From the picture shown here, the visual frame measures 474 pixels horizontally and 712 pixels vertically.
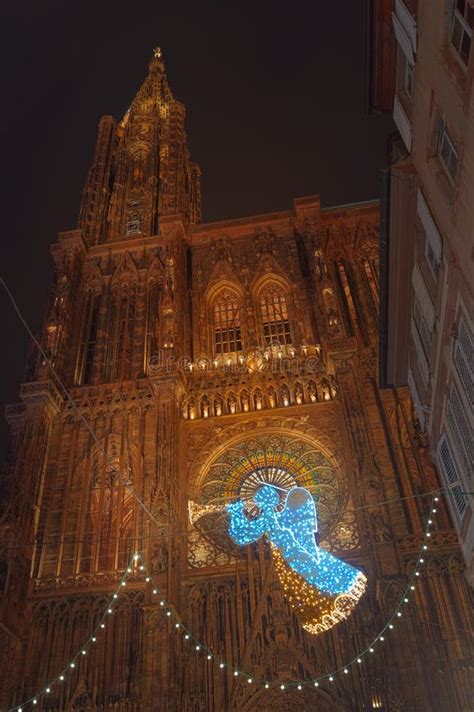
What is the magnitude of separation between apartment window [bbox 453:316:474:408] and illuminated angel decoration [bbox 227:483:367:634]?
6973 mm

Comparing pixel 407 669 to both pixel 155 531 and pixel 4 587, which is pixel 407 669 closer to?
pixel 155 531

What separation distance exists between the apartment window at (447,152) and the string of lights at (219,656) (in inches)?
333

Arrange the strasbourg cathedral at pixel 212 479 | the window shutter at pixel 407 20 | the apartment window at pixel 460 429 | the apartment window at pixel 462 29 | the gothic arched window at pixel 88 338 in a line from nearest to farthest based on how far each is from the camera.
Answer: the apartment window at pixel 462 29, the window shutter at pixel 407 20, the apartment window at pixel 460 429, the strasbourg cathedral at pixel 212 479, the gothic arched window at pixel 88 338

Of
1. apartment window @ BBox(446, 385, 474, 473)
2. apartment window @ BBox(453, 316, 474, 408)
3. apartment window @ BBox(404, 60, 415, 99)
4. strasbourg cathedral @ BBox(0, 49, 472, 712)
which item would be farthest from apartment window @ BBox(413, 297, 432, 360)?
strasbourg cathedral @ BBox(0, 49, 472, 712)

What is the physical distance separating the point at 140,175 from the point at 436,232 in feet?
85.1

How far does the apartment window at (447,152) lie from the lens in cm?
1084

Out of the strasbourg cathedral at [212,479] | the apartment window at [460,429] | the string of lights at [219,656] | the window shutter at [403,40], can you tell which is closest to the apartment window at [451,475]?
the apartment window at [460,429]

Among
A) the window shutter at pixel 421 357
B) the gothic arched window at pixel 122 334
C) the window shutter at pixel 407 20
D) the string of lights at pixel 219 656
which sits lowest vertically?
the string of lights at pixel 219 656

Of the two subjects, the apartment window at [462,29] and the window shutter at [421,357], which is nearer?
the apartment window at [462,29]

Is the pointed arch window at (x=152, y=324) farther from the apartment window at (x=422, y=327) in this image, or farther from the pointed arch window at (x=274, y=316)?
the apartment window at (x=422, y=327)

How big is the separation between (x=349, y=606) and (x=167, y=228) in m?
18.1

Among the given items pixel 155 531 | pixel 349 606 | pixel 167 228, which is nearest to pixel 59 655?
pixel 155 531

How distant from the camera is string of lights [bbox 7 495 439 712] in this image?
54.1 ft

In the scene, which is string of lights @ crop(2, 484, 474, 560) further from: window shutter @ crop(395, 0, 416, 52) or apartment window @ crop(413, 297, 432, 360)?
window shutter @ crop(395, 0, 416, 52)
